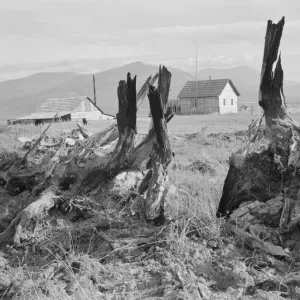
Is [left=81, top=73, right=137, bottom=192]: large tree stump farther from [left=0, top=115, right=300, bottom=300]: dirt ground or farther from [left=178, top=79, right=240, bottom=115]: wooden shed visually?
[left=178, top=79, right=240, bottom=115]: wooden shed

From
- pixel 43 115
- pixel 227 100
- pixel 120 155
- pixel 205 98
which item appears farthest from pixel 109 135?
pixel 227 100

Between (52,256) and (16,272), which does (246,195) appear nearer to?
(52,256)

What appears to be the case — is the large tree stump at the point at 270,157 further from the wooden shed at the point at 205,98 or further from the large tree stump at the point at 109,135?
the wooden shed at the point at 205,98

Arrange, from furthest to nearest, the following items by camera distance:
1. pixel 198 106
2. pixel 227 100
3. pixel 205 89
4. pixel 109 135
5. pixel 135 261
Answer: pixel 227 100, pixel 205 89, pixel 198 106, pixel 109 135, pixel 135 261

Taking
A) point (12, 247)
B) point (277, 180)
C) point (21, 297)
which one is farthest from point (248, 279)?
point (12, 247)

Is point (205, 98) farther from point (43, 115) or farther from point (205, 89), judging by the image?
point (43, 115)

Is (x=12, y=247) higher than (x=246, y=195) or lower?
lower

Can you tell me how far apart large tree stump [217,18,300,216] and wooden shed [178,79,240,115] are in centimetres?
5255

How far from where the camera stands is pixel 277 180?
573 centimetres

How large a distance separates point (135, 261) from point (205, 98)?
180 feet

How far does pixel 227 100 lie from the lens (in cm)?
6075

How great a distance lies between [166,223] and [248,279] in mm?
1323

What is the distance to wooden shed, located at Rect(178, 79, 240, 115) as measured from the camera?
190 ft

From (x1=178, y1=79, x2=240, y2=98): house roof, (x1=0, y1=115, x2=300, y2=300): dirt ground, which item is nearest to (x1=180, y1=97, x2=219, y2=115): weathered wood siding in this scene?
(x1=178, y1=79, x2=240, y2=98): house roof
